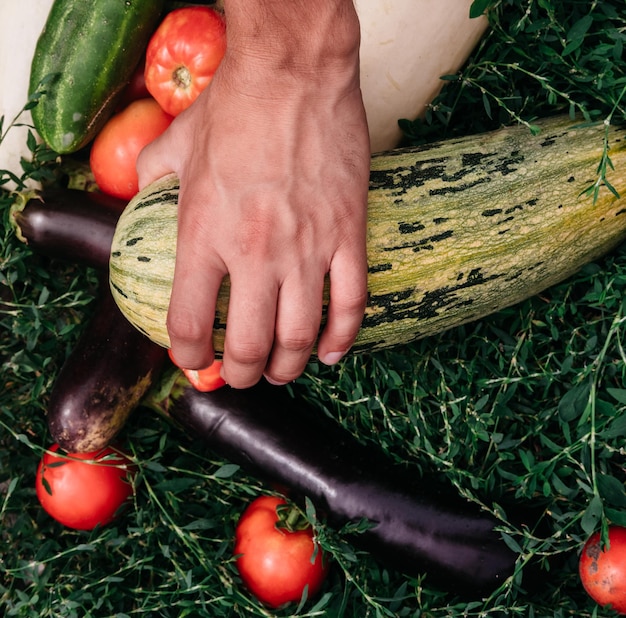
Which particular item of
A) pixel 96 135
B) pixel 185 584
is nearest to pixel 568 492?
pixel 185 584

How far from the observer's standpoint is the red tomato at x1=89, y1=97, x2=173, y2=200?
182 cm

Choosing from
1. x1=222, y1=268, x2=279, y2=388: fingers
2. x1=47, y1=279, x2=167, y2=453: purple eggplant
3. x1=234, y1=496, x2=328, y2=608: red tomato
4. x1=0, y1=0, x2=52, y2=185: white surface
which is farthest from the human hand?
x1=0, y1=0, x2=52, y2=185: white surface

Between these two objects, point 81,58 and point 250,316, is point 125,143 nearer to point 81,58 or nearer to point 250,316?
point 81,58

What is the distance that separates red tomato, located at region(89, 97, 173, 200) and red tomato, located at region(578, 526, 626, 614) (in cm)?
159

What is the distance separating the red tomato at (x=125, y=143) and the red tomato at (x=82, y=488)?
77 cm

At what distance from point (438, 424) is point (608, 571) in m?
0.55

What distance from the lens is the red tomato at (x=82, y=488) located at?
182 cm

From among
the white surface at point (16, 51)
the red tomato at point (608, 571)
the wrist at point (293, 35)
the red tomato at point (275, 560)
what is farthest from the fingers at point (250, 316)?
the white surface at point (16, 51)

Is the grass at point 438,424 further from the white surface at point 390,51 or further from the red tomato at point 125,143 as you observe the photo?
the red tomato at point 125,143

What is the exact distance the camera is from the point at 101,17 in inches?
67.3

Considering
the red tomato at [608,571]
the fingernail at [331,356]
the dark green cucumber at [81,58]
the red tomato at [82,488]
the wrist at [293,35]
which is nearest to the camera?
the wrist at [293,35]

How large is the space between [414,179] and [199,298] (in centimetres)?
57

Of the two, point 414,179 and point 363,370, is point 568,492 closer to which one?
point 363,370

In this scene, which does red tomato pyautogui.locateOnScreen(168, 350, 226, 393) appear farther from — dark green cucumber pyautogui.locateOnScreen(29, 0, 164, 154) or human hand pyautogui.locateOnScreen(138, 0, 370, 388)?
dark green cucumber pyautogui.locateOnScreen(29, 0, 164, 154)
